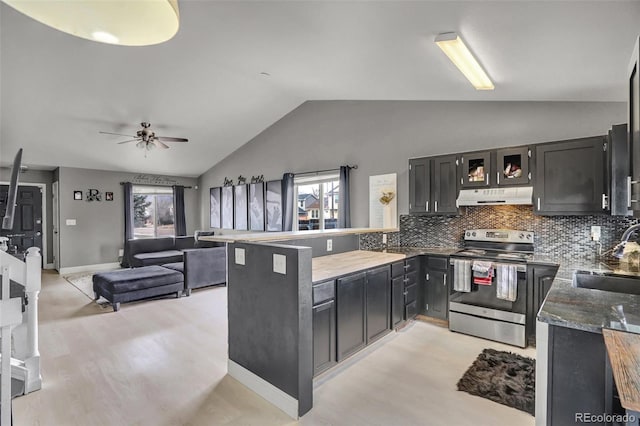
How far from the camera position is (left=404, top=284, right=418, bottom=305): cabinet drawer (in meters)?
3.62

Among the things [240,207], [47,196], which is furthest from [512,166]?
[47,196]

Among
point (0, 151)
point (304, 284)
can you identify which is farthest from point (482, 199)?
point (0, 151)

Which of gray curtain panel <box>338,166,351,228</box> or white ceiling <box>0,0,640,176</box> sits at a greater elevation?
white ceiling <box>0,0,640,176</box>

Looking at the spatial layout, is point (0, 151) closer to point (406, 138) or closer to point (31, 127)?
point (31, 127)

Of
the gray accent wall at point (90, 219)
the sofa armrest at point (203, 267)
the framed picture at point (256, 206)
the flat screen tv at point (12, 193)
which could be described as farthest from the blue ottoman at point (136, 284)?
the gray accent wall at point (90, 219)

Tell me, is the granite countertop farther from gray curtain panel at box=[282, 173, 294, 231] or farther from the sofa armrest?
gray curtain panel at box=[282, 173, 294, 231]

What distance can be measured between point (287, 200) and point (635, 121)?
5.40 metres

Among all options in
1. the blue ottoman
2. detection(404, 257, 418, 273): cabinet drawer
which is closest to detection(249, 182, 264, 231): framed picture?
the blue ottoman

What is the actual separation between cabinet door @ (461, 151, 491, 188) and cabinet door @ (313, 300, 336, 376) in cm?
241

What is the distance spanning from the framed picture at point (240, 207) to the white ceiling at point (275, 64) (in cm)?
145

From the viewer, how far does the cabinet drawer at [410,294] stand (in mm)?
3621

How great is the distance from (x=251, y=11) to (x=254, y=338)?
269 centimetres

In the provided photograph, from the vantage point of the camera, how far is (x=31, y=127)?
5.36 metres

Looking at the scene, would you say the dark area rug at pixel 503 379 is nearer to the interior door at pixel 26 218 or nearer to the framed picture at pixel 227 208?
the framed picture at pixel 227 208
